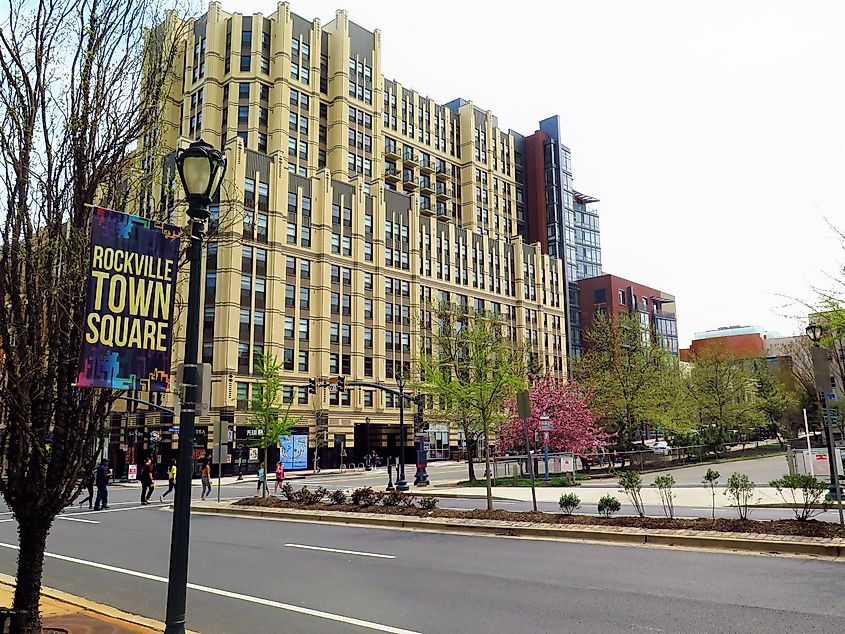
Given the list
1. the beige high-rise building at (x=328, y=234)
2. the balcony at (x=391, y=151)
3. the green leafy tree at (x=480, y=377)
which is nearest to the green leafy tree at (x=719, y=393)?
the beige high-rise building at (x=328, y=234)

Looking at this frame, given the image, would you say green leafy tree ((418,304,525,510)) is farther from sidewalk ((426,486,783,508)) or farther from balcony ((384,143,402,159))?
balcony ((384,143,402,159))

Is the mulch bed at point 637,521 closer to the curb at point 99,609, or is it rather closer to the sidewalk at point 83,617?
the curb at point 99,609

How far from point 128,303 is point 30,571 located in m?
2.90

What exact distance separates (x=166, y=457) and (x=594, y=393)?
33.3 m

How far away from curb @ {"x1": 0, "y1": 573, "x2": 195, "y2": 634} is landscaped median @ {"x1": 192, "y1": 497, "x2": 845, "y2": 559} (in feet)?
28.5

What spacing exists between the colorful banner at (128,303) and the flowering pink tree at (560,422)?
3033cm

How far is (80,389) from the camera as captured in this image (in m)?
6.60

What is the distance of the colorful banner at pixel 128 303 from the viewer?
6.14m

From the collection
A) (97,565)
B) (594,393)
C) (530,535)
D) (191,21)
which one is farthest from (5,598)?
(594,393)

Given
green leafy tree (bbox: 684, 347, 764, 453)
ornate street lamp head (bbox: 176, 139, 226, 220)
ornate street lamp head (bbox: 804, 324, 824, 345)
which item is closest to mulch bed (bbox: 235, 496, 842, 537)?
ornate street lamp head (bbox: 804, 324, 824, 345)

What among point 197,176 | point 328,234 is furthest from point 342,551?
point 328,234

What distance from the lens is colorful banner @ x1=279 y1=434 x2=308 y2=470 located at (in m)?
54.5

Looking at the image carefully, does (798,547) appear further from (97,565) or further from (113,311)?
(97,565)

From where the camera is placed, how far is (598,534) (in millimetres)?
13812
